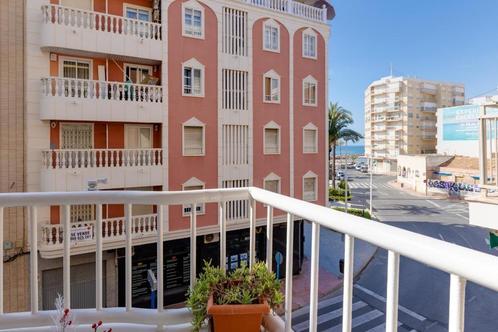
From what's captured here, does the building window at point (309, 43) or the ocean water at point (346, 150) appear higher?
the building window at point (309, 43)

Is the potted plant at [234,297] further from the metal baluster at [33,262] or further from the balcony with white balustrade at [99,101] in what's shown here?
the balcony with white balustrade at [99,101]

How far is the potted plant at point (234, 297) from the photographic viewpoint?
1.37 m

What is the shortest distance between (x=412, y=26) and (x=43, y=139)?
35285 millimetres

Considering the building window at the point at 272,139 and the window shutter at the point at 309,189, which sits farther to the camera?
the window shutter at the point at 309,189

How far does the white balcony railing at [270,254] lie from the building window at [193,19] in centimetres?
757

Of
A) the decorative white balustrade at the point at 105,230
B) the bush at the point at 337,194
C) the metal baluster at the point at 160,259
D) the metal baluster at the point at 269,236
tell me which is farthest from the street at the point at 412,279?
the decorative white balustrade at the point at 105,230

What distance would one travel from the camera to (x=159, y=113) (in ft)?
26.0

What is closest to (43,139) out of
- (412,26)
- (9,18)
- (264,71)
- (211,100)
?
(9,18)

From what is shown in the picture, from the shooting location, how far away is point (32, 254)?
5.13ft

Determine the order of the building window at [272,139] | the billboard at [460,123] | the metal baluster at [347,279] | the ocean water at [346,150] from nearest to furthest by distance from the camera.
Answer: the metal baluster at [347,279]
the building window at [272,139]
the ocean water at [346,150]
the billboard at [460,123]

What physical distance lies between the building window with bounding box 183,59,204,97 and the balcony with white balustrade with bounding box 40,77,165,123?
29.5 inches

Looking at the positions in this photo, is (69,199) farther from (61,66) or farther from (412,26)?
(412,26)

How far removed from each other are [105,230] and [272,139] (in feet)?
16.8


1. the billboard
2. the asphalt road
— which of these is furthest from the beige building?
the billboard
